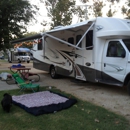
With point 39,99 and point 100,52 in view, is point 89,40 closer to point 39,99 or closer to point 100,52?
point 100,52

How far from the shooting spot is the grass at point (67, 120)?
159 inches

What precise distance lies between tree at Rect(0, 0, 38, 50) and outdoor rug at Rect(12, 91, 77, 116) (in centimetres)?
1381

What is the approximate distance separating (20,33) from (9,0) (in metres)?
3.66

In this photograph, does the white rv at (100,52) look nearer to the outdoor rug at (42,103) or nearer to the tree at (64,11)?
the outdoor rug at (42,103)

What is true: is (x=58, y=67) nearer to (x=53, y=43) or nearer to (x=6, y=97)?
(x=53, y=43)

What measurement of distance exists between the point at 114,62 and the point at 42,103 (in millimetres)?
3213

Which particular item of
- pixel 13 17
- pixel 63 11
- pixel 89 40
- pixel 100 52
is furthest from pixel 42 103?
pixel 63 11

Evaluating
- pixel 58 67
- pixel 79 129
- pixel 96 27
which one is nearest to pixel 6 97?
pixel 79 129

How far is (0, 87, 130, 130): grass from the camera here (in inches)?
159

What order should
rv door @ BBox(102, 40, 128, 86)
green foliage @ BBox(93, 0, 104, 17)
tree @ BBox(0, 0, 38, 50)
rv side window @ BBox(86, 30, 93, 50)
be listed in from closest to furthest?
rv door @ BBox(102, 40, 128, 86)
rv side window @ BBox(86, 30, 93, 50)
tree @ BBox(0, 0, 38, 50)
green foliage @ BBox(93, 0, 104, 17)

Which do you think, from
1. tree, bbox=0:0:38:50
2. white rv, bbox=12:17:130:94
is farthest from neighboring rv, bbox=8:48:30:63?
white rv, bbox=12:17:130:94

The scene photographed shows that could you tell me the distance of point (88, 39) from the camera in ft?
27.5

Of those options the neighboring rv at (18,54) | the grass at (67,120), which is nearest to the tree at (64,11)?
the neighboring rv at (18,54)

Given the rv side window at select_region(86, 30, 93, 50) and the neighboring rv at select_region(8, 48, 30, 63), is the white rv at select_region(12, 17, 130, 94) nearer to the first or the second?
the rv side window at select_region(86, 30, 93, 50)
